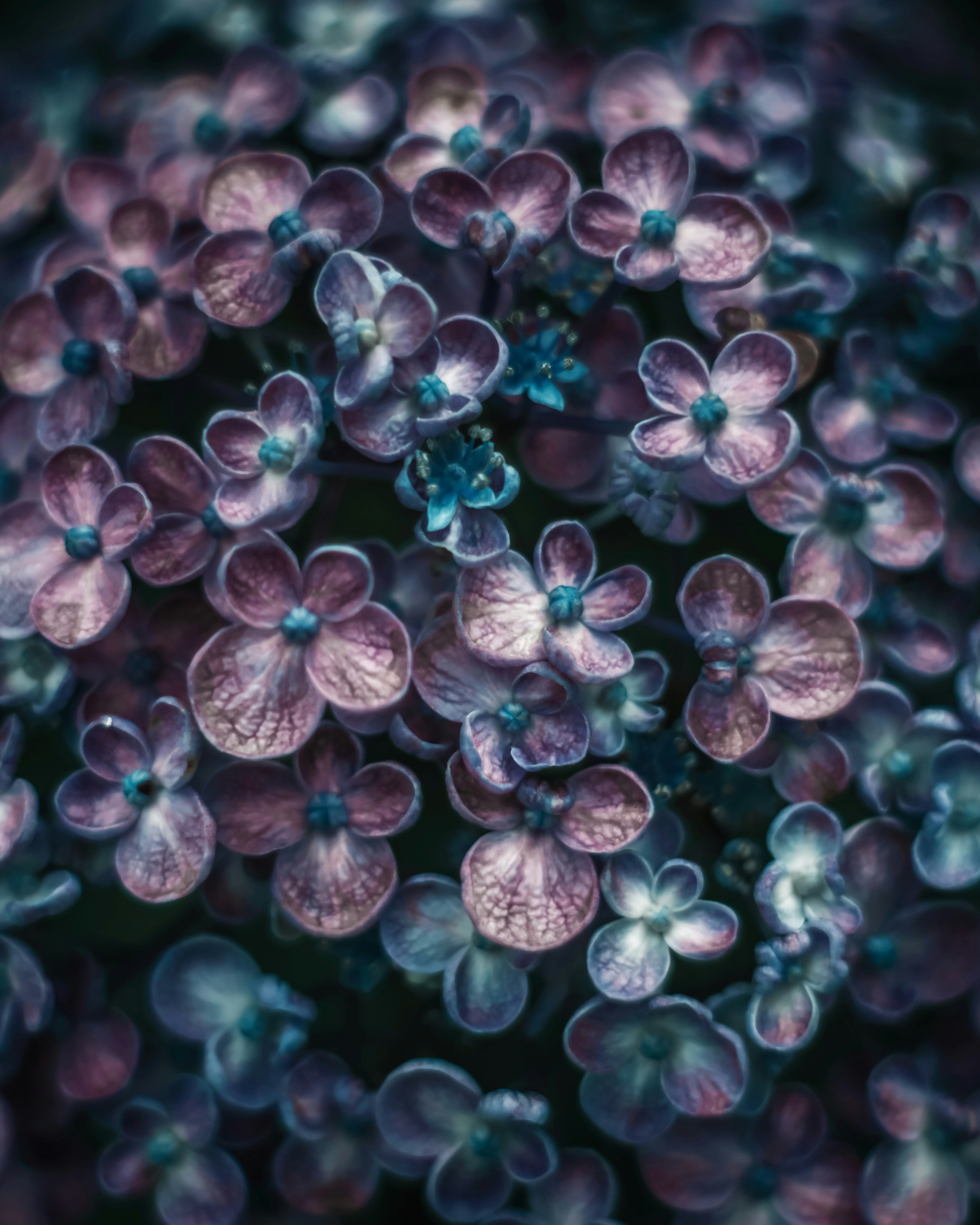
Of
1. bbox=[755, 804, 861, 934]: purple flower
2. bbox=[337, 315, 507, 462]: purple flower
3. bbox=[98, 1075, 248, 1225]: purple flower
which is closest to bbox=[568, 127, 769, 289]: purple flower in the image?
bbox=[337, 315, 507, 462]: purple flower

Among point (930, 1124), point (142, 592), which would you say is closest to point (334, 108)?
point (142, 592)

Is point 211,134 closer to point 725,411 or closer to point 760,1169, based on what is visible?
point 725,411

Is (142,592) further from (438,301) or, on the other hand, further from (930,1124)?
(930,1124)

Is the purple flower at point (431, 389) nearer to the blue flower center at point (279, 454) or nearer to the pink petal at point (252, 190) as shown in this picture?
the blue flower center at point (279, 454)

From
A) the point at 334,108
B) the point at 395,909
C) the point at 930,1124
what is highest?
the point at 334,108

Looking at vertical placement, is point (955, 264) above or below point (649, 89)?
below

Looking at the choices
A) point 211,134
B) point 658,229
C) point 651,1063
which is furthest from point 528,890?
point 211,134
